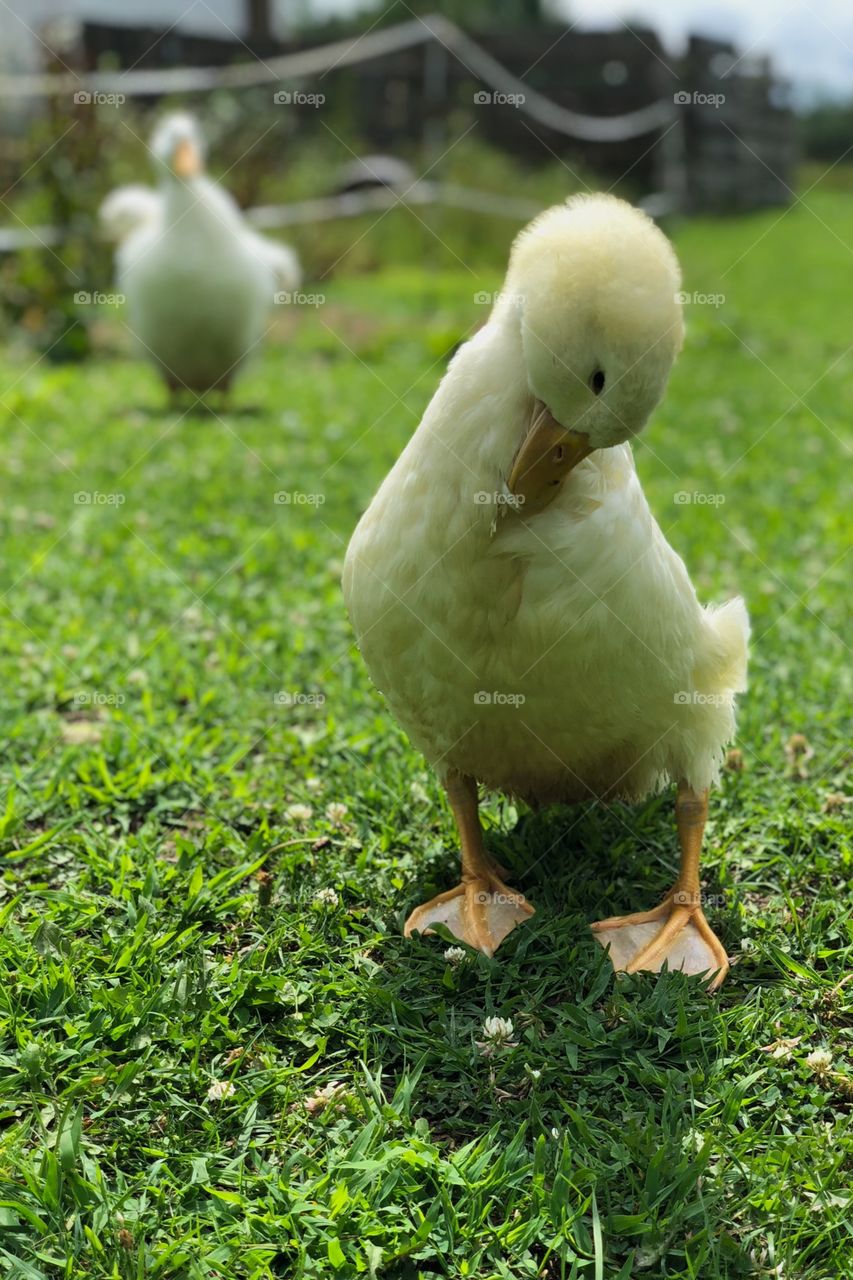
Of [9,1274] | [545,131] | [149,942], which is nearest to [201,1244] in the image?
[9,1274]

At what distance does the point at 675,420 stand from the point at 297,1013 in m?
5.36

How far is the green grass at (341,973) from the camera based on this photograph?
1.81m

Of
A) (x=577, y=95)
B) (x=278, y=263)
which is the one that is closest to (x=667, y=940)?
(x=278, y=263)

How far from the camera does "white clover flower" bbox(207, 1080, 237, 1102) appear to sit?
204 cm

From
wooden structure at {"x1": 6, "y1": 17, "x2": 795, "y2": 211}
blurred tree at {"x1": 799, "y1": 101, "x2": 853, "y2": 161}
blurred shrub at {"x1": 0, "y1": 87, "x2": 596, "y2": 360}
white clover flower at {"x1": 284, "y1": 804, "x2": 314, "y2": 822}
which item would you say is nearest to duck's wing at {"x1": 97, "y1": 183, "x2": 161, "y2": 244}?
blurred shrub at {"x1": 0, "y1": 87, "x2": 596, "y2": 360}

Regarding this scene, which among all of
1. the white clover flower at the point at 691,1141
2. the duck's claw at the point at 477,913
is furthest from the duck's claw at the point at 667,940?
the white clover flower at the point at 691,1141

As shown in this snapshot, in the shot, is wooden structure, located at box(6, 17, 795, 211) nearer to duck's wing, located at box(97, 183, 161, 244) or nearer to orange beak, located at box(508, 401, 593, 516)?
duck's wing, located at box(97, 183, 161, 244)

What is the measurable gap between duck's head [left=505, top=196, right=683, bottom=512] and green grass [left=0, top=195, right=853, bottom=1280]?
110 cm

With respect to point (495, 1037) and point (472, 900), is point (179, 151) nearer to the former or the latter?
point (472, 900)

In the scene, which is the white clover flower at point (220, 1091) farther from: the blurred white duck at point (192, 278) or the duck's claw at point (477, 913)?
the blurred white duck at point (192, 278)

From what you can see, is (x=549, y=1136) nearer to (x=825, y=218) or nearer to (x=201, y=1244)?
(x=201, y=1244)

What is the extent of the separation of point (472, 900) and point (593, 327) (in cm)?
128

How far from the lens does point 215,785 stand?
3.13 m

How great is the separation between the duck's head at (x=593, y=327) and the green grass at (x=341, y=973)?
1104 mm
